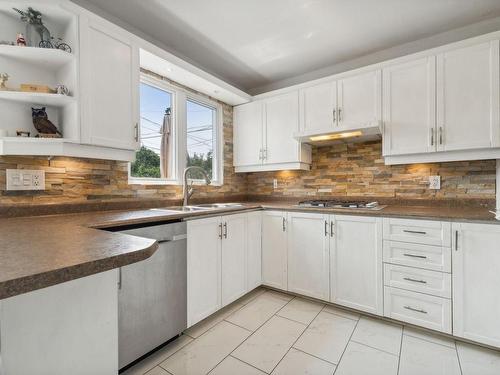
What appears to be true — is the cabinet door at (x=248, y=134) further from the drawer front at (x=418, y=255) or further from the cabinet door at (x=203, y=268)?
the drawer front at (x=418, y=255)

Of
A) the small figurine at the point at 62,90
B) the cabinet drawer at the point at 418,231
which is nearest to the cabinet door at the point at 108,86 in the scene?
the small figurine at the point at 62,90

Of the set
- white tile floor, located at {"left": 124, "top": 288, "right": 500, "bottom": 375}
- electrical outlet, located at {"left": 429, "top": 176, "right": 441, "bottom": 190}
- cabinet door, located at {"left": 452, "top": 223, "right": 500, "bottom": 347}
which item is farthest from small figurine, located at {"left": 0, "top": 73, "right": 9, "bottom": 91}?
electrical outlet, located at {"left": 429, "top": 176, "right": 441, "bottom": 190}

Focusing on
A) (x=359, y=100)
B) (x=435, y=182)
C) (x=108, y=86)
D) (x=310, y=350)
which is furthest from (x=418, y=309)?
(x=108, y=86)

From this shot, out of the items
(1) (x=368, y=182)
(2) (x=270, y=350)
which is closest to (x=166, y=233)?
(2) (x=270, y=350)

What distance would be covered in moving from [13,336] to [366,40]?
3.02 meters

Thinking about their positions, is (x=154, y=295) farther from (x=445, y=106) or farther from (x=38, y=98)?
(x=445, y=106)

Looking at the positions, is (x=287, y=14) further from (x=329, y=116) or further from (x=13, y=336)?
(x=13, y=336)

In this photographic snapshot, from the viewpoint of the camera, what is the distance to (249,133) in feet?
10.5

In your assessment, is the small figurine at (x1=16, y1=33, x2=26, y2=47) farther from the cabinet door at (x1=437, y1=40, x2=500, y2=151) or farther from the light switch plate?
the cabinet door at (x1=437, y1=40, x2=500, y2=151)

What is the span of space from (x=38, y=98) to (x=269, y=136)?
2.12 m

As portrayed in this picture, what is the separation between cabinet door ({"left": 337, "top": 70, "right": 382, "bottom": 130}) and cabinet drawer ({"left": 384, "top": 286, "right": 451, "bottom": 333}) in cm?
140

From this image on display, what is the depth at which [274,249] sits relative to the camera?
103 inches

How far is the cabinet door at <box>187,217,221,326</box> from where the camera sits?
1.93 meters

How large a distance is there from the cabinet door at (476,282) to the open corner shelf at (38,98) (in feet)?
8.85
